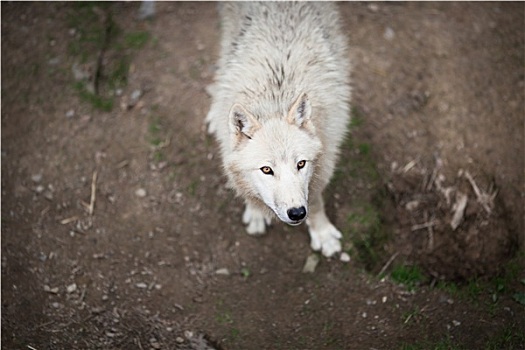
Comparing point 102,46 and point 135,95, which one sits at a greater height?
point 102,46

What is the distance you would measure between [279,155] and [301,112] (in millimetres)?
432

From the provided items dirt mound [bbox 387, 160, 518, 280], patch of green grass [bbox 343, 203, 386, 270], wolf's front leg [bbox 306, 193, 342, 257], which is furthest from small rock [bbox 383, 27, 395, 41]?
wolf's front leg [bbox 306, 193, 342, 257]

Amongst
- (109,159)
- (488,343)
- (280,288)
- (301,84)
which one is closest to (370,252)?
(280,288)

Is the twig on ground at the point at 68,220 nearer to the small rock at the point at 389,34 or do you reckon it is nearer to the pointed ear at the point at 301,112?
the pointed ear at the point at 301,112

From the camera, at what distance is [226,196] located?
5738 mm

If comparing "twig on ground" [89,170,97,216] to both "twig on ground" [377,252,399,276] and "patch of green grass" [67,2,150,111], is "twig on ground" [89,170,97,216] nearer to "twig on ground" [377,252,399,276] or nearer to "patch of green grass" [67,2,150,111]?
"patch of green grass" [67,2,150,111]

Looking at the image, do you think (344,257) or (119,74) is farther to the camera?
(119,74)

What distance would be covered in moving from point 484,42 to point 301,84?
305 centimetres

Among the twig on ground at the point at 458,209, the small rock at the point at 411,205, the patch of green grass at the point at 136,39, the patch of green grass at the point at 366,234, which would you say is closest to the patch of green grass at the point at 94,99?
the patch of green grass at the point at 136,39

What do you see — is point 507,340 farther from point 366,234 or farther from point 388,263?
point 366,234

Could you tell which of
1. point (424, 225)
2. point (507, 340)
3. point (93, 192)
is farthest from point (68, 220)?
point (507, 340)

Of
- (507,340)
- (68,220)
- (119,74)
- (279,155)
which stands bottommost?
(68,220)

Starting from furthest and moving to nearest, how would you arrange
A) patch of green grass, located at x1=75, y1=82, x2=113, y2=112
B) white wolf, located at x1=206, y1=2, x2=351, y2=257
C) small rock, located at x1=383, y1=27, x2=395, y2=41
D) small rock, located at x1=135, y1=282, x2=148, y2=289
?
small rock, located at x1=383, y1=27, x2=395, y2=41 → patch of green grass, located at x1=75, y1=82, x2=113, y2=112 → small rock, located at x1=135, y1=282, x2=148, y2=289 → white wolf, located at x1=206, y1=2, x2=351, y2=257

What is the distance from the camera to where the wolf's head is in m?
4.09
